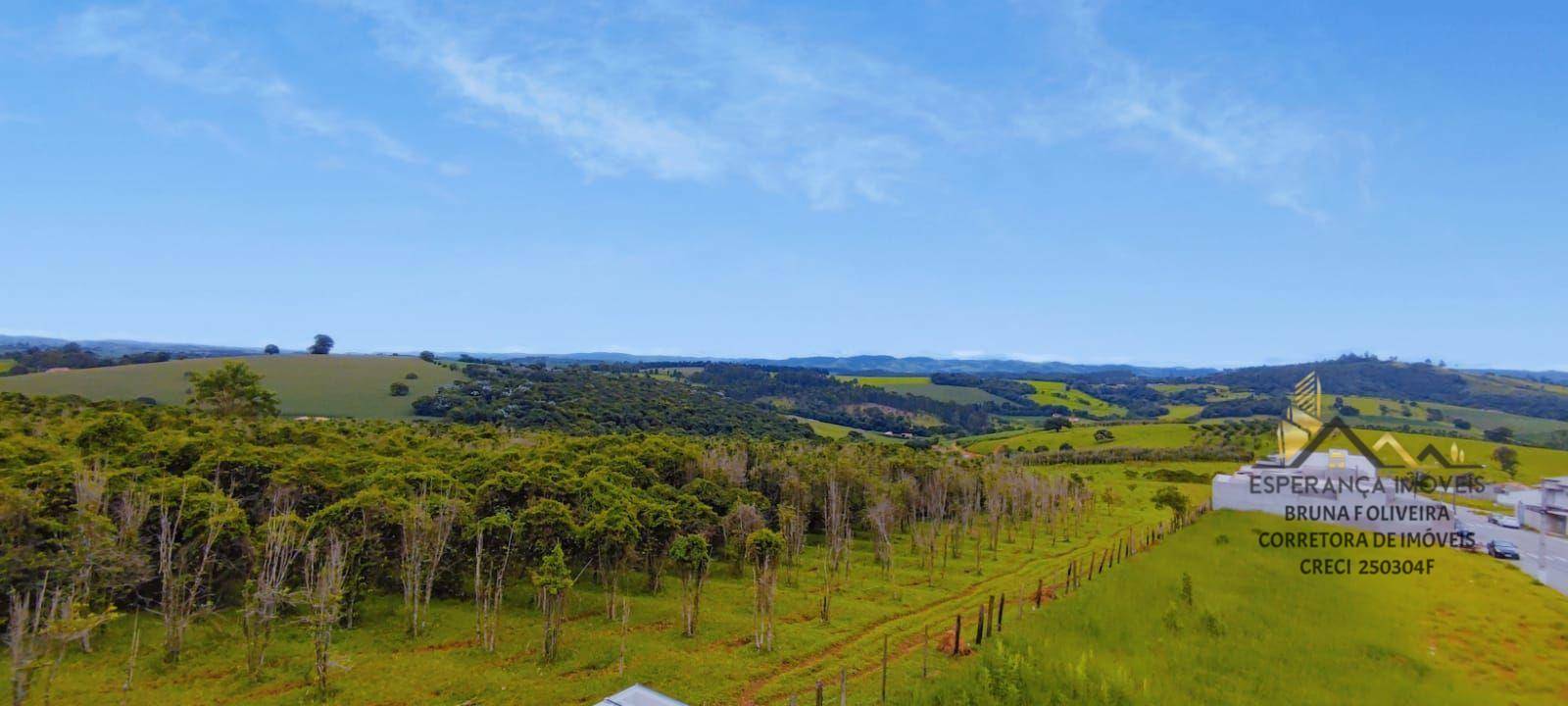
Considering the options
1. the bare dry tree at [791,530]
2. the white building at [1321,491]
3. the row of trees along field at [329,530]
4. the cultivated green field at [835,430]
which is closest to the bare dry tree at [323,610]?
the row of trees along field at [329,530]

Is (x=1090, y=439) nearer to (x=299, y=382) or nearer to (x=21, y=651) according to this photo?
(x=21, y=651)

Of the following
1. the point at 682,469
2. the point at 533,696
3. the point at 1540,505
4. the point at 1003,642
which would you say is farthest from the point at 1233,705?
the point at 1540,505

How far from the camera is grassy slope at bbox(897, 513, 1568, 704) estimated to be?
18.5 m

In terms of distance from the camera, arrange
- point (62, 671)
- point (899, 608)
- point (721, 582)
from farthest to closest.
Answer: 1. point (721, 582)
2. point (899, 608)
3. point (62, 671)

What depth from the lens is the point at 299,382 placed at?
103750mm

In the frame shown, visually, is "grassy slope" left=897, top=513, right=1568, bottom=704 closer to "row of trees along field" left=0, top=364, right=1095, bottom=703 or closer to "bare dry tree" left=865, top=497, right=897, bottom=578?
"row of trees along field" left=0, top=364, right=1095, bottom=703

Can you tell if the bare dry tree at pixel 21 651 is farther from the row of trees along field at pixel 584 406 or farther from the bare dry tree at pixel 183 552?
the row of trees along field at pixel 584 406

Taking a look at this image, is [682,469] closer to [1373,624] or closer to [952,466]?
[952,466]

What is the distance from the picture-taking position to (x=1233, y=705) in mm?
18031


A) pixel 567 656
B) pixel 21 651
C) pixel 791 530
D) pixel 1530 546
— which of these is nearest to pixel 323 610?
pixel 21 651

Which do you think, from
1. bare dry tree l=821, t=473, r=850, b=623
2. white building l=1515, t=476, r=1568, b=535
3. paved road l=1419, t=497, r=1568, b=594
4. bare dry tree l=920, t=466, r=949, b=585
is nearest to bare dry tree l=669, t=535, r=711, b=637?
bare dry tree l=821, t=473, r=850, b=623

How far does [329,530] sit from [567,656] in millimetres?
8869

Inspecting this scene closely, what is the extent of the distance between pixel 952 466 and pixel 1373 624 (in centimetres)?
3014

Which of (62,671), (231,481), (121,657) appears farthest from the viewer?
(231,481)
